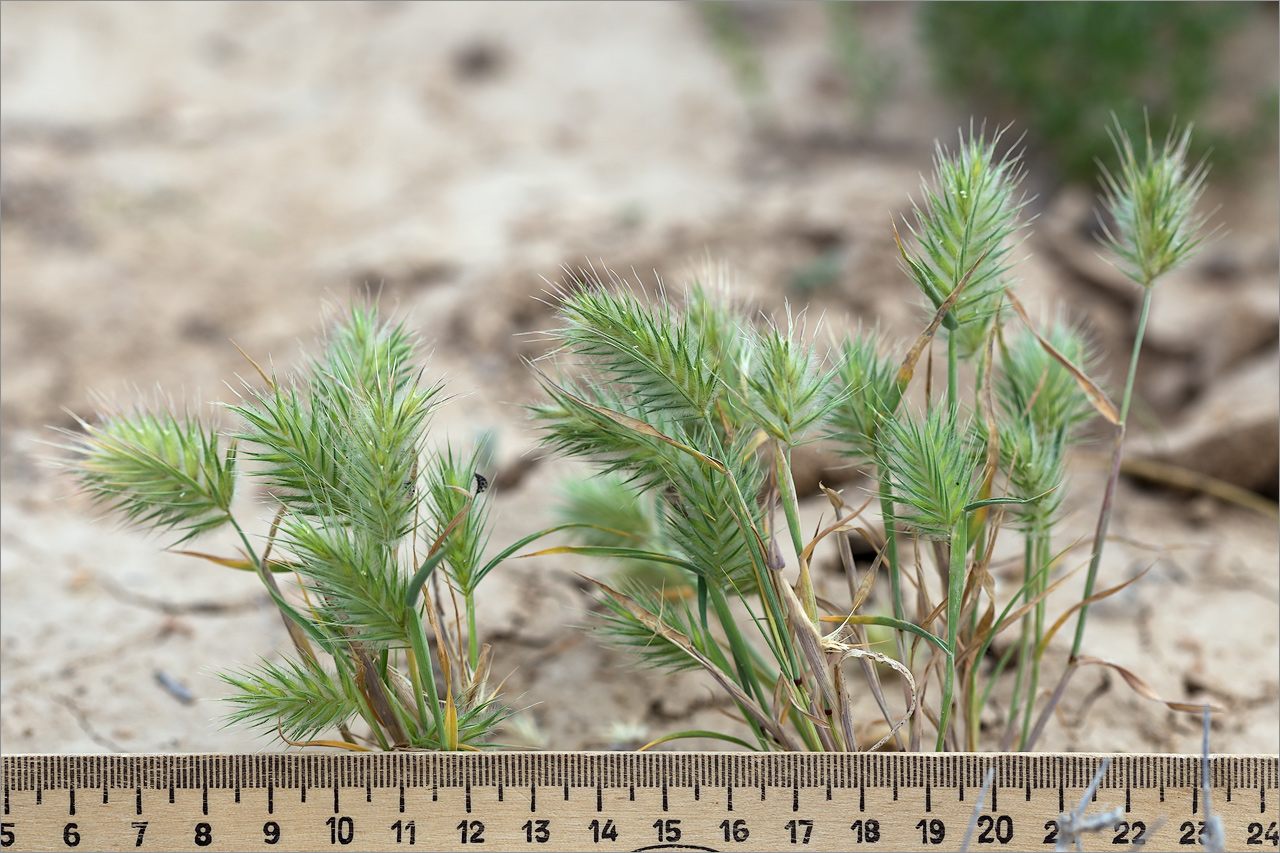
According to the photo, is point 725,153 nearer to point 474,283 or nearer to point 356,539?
point 474,283

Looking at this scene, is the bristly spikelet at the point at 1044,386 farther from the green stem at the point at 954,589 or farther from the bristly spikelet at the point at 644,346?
the bristly spikelet at the point at 644,346

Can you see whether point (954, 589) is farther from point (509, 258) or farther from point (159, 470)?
point (509, 258)

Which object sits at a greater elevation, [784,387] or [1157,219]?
[1157,219]

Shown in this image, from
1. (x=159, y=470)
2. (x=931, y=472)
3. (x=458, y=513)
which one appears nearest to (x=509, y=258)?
(x=159, y=470)

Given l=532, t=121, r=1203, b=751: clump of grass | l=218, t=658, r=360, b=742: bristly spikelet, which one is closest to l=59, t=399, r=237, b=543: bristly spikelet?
l=218, t=658, r=360, b=742: bristly spikelet

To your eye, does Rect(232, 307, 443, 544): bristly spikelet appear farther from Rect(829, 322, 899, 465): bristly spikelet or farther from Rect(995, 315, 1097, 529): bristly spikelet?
Rect(995, 315, 1097, 529): bristly spikelet

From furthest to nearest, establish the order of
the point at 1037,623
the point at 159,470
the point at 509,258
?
1. the point at 509,258
2. the point at 1037,623
3. the point at 159,470

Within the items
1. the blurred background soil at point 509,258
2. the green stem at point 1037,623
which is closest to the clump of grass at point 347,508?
the blurred background soil at point 509,258
